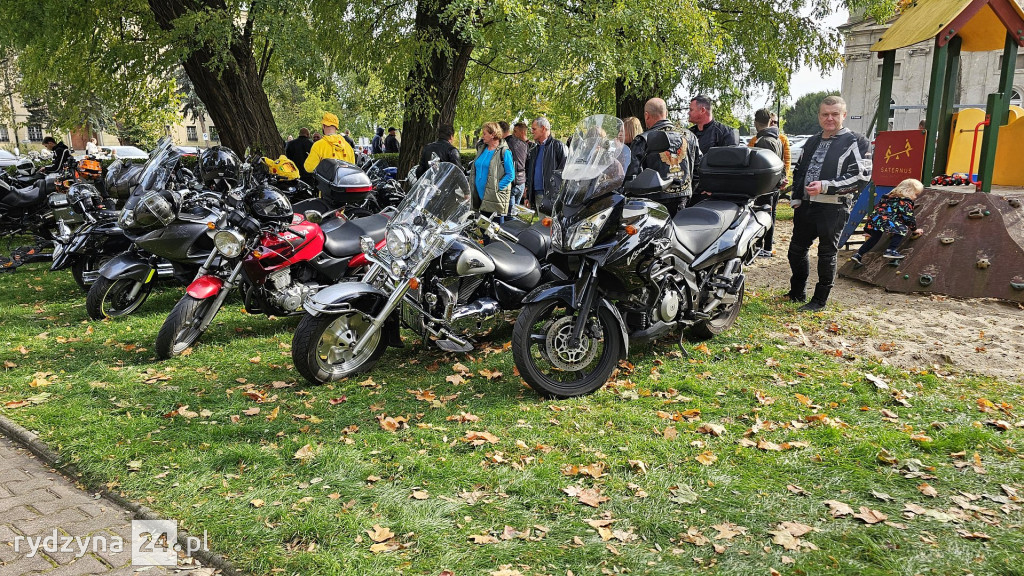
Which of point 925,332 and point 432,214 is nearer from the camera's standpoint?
point 432,214

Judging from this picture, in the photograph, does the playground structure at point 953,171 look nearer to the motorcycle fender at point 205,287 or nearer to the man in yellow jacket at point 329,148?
the man in yellow jacket at point 329,148

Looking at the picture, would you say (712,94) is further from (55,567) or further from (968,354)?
(55,567)

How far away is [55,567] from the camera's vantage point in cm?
308

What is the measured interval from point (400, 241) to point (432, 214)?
33 centimetres

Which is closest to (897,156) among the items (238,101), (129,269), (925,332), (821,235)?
(821,235)

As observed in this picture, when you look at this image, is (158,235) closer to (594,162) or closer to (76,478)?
(76,478)

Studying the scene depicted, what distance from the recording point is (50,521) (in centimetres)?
346

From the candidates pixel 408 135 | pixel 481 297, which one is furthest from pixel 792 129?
pixel 481 297

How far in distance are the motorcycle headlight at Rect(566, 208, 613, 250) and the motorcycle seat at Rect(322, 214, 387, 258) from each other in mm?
2045

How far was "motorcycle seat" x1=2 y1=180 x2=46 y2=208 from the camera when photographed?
419 inches

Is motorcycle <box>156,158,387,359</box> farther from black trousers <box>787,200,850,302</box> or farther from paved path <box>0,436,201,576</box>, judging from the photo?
black trousers <box>787,200,850,302</box>

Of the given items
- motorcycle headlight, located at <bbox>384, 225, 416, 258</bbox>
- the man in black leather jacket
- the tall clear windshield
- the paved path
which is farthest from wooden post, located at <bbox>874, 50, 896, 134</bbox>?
the paved path

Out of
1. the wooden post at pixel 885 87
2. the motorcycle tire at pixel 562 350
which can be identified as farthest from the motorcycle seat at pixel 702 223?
→ the wooden post at pixel 885 87

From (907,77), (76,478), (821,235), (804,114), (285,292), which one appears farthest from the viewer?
(804,114)
